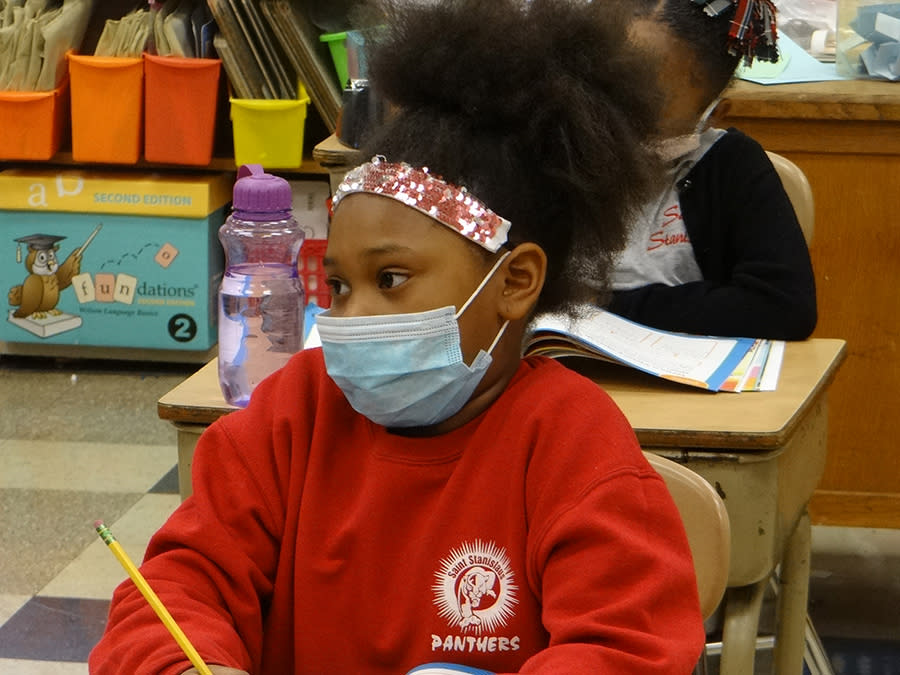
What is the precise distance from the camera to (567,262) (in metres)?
1.01

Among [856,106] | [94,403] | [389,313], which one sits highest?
[389,313]

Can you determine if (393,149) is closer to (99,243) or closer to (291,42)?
(291,42)

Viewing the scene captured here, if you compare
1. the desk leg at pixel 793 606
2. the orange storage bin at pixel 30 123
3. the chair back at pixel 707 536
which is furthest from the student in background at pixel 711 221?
the orange storage bin at pixel 30 123

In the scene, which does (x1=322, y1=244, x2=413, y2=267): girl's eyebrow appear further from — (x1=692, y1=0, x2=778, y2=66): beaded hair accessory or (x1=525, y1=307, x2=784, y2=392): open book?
(x1=692, y1=0, x2=778, y2=66): beaded hair accessory

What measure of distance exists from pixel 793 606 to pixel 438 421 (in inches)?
34.9

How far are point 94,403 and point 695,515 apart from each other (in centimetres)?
252

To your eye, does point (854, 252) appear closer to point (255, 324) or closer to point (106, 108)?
point (255, 324)

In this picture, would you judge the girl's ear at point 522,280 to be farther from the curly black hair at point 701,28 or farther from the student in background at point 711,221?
the curly black hair at point 701,28

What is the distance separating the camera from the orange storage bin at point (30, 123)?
3.35m

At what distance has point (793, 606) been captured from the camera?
5.50ft

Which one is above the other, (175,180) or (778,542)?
(778,542)

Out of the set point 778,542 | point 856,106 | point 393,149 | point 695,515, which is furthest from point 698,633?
point 856,106

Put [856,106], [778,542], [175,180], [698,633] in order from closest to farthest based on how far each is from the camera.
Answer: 1. [698,633]
2. [778,542]
3. [856,106]
4. [175,180]

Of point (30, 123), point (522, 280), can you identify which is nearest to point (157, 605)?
point (522, 280)
